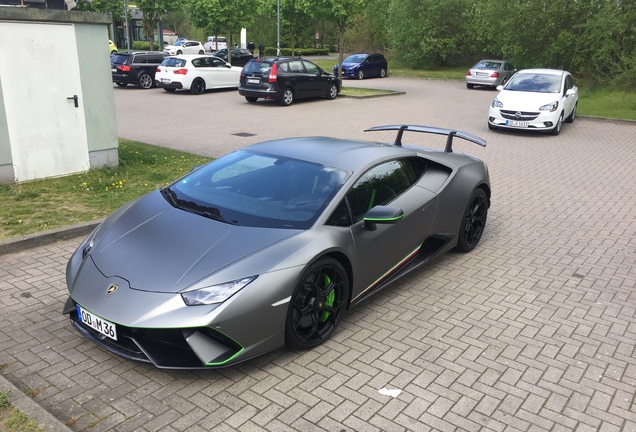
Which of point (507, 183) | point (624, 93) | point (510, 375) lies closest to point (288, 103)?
point (507, 183)

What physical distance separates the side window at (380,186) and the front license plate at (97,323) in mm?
1943

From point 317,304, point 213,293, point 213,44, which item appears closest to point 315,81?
point 317,304

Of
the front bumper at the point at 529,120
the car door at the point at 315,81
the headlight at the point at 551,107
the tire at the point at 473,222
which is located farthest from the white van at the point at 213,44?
the tire at the point at 473,222

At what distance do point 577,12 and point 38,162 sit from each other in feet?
82.4

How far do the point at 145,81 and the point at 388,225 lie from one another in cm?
2225

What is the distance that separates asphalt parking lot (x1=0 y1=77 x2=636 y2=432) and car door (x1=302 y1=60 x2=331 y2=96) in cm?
1371

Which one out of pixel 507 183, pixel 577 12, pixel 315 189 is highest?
pixel 577 12

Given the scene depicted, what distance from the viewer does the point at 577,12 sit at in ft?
84.4

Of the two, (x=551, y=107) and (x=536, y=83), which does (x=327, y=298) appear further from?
(x=536, y=83)

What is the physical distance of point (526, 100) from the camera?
14719 millimetres

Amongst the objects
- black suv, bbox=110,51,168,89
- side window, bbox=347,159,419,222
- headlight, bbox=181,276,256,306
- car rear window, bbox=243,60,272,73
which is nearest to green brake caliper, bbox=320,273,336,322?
side window, bbox=347,159,419,222

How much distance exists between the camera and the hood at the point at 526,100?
1457cm

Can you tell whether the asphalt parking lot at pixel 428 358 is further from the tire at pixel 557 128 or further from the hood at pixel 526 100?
the tire at pixel 557 128

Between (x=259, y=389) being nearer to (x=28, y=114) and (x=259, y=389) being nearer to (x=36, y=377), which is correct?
(x=36, y=377)
